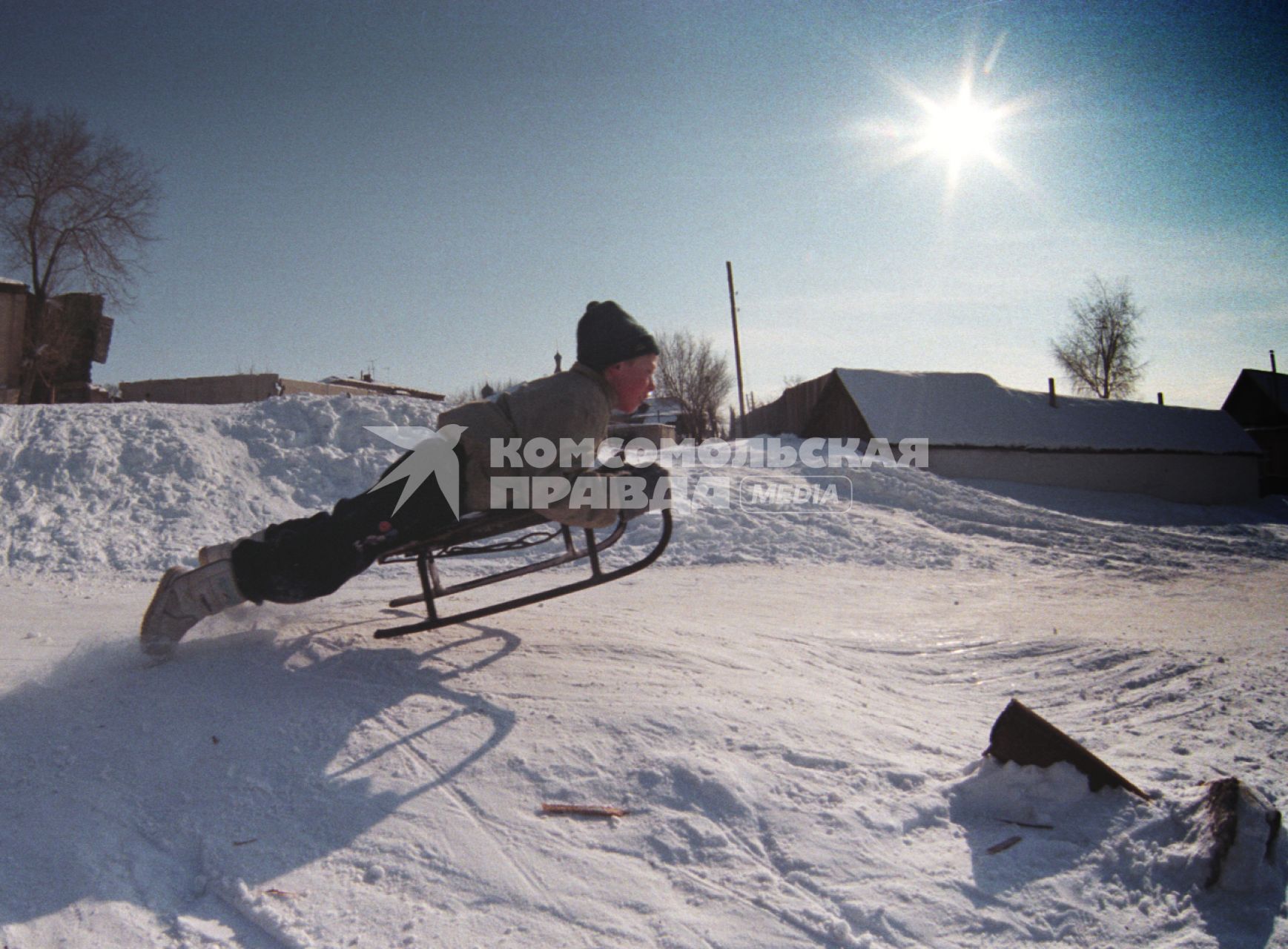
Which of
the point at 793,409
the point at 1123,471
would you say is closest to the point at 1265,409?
the point at 1123,471

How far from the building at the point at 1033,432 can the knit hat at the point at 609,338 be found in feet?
53.3

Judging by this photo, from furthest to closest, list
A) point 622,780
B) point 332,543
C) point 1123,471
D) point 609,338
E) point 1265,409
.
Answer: point 1265,409
point 1123,471
point 609,338
point 332,543
point 622,780

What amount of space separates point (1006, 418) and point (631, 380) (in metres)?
19.9

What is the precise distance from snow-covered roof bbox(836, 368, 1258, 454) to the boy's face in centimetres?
1637

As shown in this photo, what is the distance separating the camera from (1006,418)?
2059cm

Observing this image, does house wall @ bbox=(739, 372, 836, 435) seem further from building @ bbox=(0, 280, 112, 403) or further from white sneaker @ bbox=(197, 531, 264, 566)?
building @ bbox=(0, 280, 112, 403)

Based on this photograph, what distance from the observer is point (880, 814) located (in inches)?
91.3

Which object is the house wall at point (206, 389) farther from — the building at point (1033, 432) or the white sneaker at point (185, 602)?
the white sneaker at point (185, 602)

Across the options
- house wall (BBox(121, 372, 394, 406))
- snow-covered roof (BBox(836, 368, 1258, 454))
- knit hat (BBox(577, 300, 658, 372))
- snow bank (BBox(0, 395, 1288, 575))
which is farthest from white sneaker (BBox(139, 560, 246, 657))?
house wall (BBox(121, 372, 394, 406))

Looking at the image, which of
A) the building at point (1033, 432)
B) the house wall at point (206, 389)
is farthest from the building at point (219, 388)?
the building at point (1033, 432)

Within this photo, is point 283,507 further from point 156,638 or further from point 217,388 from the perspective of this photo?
point 217,388

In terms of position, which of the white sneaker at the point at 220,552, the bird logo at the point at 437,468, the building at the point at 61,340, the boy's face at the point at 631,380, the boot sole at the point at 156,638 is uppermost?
the building at the point at 61,340

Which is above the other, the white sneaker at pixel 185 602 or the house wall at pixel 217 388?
the house wall at pixel 217 388

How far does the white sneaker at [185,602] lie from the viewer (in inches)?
129
